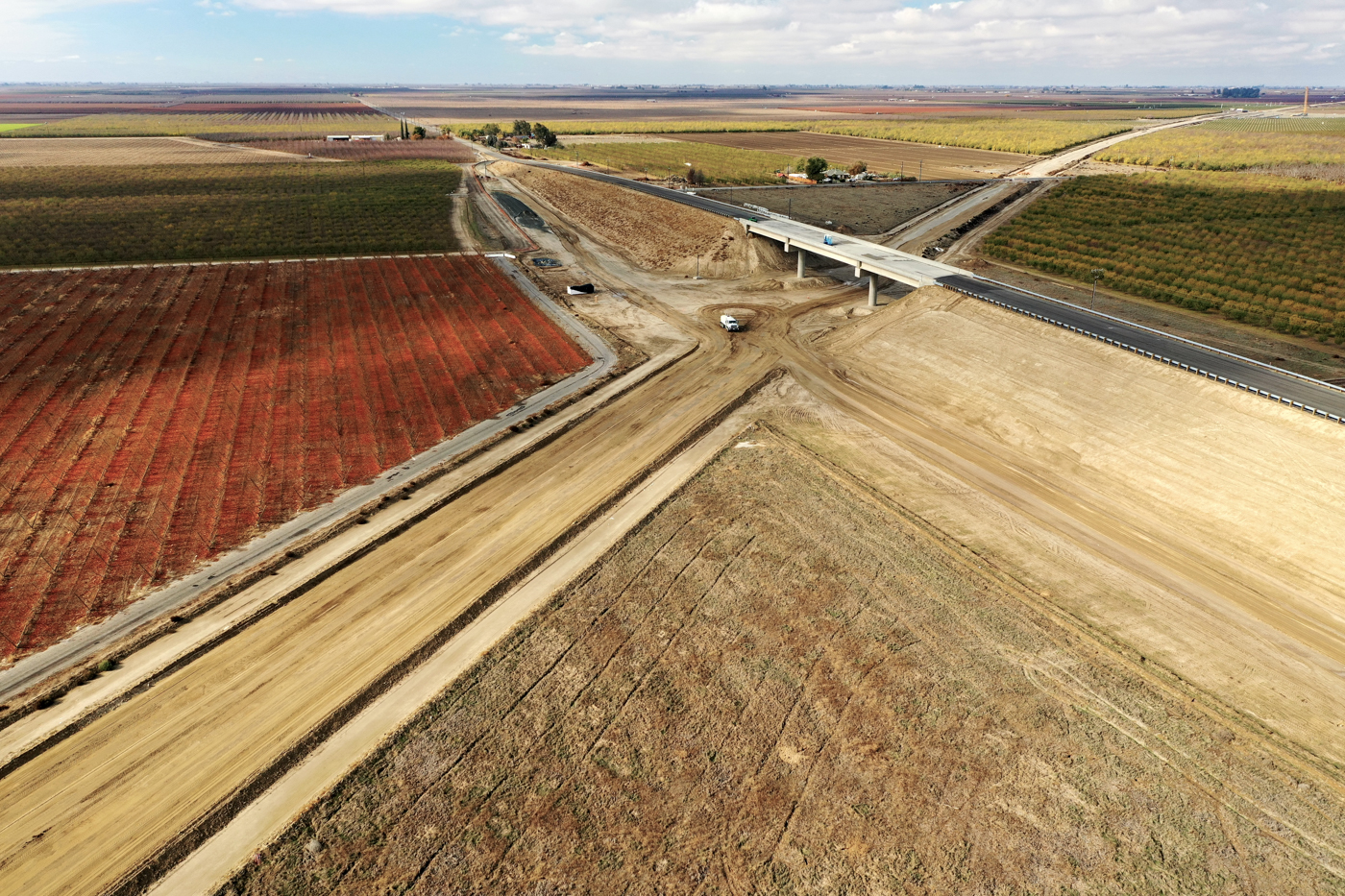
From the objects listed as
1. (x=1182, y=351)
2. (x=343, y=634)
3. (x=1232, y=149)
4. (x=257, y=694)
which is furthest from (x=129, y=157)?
(x=1232, y=149)

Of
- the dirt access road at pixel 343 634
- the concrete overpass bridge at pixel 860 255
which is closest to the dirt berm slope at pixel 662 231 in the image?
the concrete overpass bridge at pixel 860 255

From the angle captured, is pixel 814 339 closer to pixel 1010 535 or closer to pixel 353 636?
pixel 1010 535

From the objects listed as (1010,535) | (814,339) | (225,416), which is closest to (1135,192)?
(814,339)

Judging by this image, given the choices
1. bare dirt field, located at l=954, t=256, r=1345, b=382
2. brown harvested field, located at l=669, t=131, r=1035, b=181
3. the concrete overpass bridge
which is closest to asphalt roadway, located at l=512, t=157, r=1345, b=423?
the concrete overpass bridge

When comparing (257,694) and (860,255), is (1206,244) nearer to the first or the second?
(860,255)

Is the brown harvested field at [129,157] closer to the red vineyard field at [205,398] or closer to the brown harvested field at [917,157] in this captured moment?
the red vineyard field at [205,398]

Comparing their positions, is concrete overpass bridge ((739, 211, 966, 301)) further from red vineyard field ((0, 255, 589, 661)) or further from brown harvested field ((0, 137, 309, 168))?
brown harvested field ((0, 137, 309, 168))
